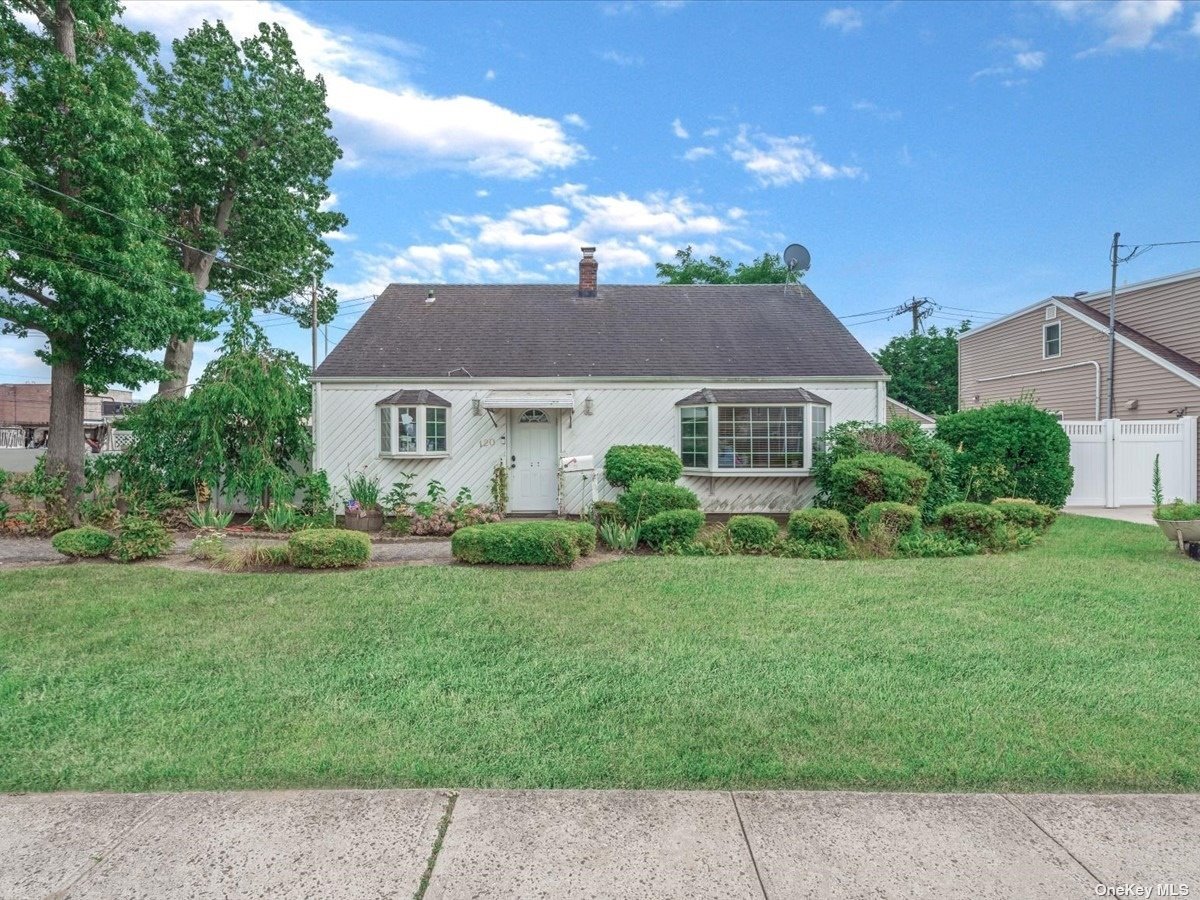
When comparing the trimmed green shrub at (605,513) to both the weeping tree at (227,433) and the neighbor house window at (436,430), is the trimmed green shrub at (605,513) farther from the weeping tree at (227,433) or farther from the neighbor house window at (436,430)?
the weeping tree at (227,433)

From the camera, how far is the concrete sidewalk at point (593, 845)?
2.39m

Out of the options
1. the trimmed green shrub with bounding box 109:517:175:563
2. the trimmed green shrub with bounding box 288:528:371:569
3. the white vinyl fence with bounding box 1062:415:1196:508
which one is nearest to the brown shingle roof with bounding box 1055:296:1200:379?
the white vinyl fence with bounding box 1062:415:1196:508

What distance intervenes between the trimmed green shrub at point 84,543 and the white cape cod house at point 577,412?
440cm

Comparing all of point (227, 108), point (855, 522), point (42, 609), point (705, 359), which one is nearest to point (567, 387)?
point (705, 359)

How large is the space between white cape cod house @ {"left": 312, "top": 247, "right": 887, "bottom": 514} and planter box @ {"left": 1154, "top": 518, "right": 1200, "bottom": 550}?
15.7ft

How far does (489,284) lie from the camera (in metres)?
15.6

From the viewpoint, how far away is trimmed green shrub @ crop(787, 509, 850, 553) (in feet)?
29.0

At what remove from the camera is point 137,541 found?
8.29 metres

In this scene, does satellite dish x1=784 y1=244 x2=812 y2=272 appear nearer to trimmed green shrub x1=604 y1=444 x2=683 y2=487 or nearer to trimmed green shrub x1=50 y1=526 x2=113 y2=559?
trimmed green shrub x1=604 y1=444 x2=683 y2=487

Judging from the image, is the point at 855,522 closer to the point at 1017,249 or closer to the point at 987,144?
the point at 987,144

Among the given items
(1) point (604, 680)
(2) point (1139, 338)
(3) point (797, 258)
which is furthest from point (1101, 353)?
(1) point (604, 680)

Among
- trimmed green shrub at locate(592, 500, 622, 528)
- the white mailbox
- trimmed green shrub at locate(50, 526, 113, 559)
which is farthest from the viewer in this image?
the white mailbox

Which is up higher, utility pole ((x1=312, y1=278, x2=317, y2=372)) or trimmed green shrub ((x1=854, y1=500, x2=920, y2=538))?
utility pole ((x1=312, y1=278, x2=317, y2=372))

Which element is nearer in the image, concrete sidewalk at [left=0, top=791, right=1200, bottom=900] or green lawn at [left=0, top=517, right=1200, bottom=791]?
concrete sidewalk at [left=0, top=791, right=1200, bottom=900]
